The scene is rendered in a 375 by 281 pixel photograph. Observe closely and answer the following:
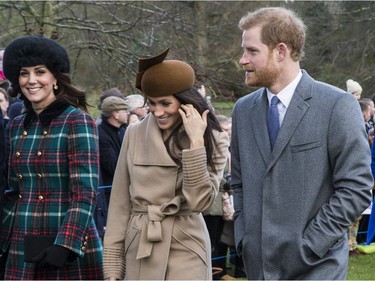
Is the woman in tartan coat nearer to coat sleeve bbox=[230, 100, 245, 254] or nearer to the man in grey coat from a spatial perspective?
coat sleeve bbox=[230, 100, 245, 254]

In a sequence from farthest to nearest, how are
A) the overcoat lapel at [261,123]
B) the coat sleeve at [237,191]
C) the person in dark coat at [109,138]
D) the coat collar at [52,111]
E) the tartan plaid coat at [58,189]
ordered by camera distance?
the person in dark coat at [109,138], the coat collar at [52,111], the tartan plaid coat at [58,189], the coat sleeve at [237,191], the overcoat lapel at [261,123]

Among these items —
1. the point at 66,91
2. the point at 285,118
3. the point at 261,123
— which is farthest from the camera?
the point at 66,91

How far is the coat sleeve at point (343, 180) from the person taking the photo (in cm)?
399

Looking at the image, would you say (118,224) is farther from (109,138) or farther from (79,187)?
(109,138)

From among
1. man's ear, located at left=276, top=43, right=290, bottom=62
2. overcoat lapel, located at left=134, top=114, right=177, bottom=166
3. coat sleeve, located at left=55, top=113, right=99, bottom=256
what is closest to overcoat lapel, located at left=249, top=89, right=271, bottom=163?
man's ear, located at left=276, top=43, right=290, bottom=62

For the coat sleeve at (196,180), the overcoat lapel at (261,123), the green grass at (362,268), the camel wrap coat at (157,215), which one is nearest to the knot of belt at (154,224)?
the camel wrap coat at (157,215)

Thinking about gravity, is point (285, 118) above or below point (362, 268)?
above

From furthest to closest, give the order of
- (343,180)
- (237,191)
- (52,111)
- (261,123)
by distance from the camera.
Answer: (52,111), (237,191), (261,123), (343,180)

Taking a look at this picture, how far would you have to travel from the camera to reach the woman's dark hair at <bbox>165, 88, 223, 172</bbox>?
4.77 m

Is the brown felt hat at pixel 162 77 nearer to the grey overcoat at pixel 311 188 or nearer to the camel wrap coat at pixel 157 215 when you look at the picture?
the camel wrap coat at pixel 157 215

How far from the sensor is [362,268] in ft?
35.3

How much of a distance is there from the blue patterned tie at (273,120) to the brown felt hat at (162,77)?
0.66 meters

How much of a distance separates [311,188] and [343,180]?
0.15 m

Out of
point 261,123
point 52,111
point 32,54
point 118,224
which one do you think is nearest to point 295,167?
point 261,123
